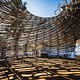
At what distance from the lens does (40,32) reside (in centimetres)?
1145

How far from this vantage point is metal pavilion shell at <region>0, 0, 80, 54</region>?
908cm

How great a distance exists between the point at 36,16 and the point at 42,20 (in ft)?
3.46

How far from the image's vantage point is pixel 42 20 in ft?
34.1

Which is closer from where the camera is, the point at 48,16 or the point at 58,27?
the point at 48,16

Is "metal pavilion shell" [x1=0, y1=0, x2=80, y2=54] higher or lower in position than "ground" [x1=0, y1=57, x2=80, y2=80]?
higher

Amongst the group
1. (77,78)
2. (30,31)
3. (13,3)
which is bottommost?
(77,78)

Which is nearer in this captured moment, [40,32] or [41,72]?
[41,72]

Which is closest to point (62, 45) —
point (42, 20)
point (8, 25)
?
point (42, 20)

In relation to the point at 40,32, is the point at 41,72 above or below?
below

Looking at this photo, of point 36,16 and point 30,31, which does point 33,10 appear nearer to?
point 36,16

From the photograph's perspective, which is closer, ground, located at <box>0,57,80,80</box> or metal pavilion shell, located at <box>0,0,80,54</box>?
ground, located at <box>0,57,80,80</box>

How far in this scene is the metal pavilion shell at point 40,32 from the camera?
908 centimetres

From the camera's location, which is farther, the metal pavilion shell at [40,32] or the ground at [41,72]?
the metal pavilion shell at [40,32]

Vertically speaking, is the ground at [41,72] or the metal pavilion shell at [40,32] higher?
the metal pavilion shell at [40,32]
